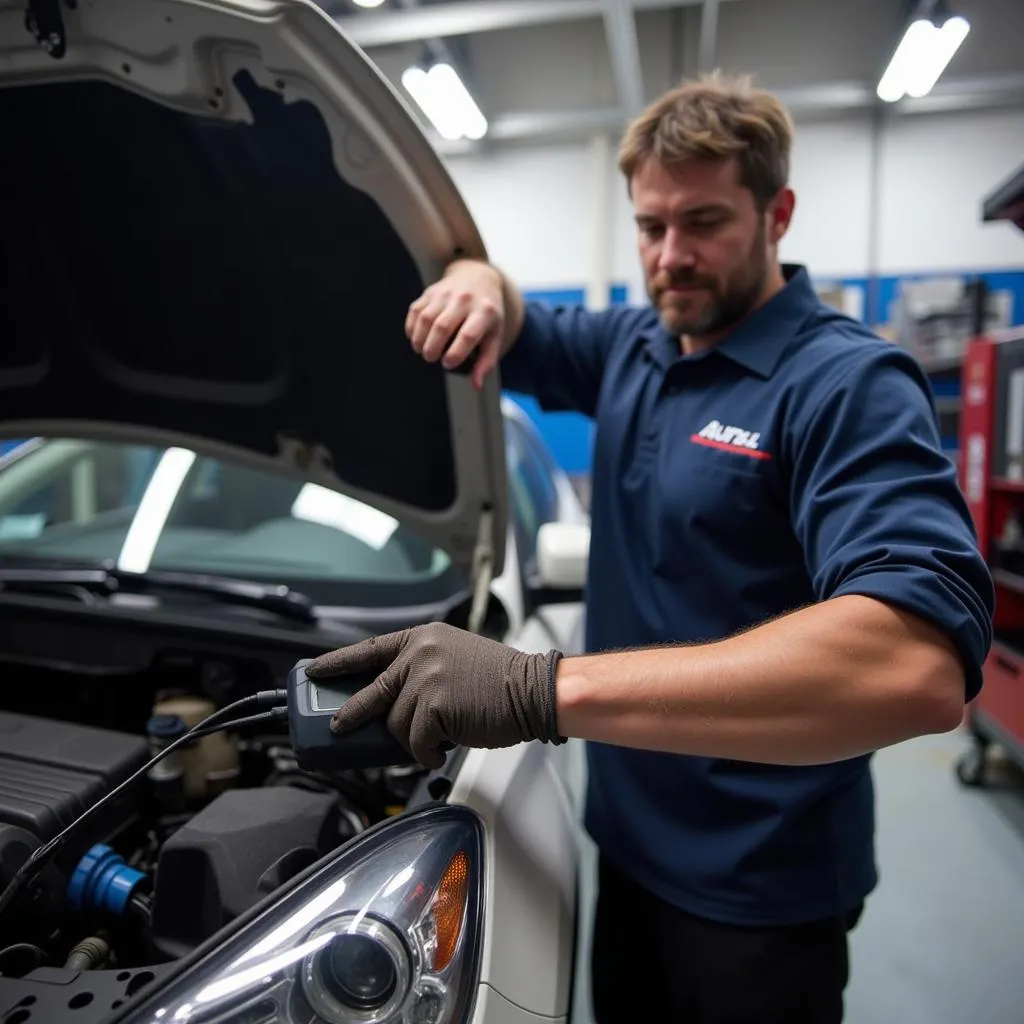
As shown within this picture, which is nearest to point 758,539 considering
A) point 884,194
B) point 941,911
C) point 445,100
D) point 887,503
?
point 887,503

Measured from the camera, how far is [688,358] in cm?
118

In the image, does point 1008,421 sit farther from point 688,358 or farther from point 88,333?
point 88,333

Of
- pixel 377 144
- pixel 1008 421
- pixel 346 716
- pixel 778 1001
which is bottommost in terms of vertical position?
pixel 778 1001

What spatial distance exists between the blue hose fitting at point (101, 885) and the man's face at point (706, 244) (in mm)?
1079

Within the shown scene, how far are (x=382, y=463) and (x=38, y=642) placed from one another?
683 millimetres

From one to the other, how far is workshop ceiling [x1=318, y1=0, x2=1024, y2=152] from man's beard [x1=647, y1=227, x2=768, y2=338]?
146 inches

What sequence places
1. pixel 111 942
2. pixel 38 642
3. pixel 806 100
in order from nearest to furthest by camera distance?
pixel 111 942 < pixel 38 642 < pixel 806 100

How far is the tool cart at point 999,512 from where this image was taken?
99.3 inches

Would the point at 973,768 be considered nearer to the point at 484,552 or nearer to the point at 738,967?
the point at 738,967

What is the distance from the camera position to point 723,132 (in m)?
1.12

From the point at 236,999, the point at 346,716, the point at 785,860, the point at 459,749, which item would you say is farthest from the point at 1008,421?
the point at 236,999

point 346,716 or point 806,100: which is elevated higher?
point 806,100

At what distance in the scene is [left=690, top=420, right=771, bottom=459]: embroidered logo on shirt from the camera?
1.01 m

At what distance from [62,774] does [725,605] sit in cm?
90
